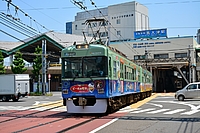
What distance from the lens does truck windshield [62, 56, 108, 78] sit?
558 inches

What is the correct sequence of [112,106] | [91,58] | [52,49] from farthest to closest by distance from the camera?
[52,49] → [112,106] → [91,58]

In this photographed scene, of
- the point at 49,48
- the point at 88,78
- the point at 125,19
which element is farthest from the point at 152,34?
the point at 88,78

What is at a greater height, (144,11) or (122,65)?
(144,11)

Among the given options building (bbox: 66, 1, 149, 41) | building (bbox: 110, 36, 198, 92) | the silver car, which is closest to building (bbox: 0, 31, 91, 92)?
building (bbox: 110, 36, 198, 92)

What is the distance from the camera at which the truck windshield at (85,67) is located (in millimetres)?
14180

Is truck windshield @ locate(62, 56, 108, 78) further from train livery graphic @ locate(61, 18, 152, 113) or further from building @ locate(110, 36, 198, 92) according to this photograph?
building @ locate(110, 36, 198, 92)

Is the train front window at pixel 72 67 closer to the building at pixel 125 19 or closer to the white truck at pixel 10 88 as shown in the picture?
the white truck at pixel 10 88

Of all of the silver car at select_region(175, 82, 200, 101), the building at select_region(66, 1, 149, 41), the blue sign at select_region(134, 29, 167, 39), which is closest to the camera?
the silver car at select_region(175, 82, 200, 101)

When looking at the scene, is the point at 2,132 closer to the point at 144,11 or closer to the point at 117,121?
the point at 117,121

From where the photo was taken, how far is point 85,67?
14430 millimetres

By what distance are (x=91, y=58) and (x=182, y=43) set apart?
39476 millimetres

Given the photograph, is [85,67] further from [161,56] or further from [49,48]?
[49,48]

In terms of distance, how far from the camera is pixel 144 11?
80.6 meters

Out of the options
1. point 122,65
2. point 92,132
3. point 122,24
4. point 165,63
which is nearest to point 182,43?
point 165,63
